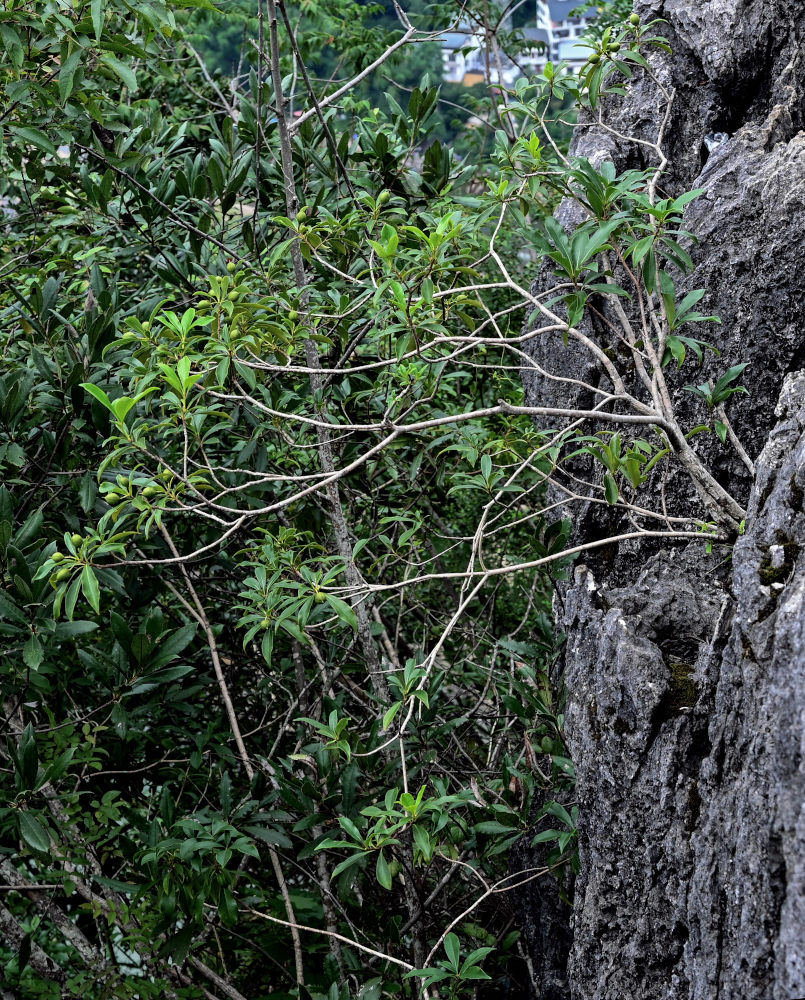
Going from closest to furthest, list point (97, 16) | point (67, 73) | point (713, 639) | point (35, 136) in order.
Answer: point (713, 639) → point (97, 16) → point (67, 73) → point (35, 136)

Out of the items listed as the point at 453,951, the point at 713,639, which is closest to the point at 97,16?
the point at 713,639

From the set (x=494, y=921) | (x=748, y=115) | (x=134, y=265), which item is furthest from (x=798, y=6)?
(x=494, y=921)

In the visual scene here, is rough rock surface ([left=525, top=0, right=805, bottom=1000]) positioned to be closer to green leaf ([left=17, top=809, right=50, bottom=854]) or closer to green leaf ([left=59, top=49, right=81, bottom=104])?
green leaf ([left=17, top=809, right=50, bottom=854])

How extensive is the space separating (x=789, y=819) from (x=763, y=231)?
1.72 metres

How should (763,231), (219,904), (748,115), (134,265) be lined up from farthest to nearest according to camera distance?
(134,265)
(748,115)
(219,904)
(763,231)

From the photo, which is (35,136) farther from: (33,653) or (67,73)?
(33,653)

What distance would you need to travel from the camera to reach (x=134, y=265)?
4.25 meters

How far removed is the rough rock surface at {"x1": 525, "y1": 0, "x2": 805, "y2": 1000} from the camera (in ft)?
5.59

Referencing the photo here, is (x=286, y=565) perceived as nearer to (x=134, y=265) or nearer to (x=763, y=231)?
(x=763, y=231)

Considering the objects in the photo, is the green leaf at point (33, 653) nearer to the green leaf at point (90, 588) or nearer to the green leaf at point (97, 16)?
the green leaf at point (90, 588)

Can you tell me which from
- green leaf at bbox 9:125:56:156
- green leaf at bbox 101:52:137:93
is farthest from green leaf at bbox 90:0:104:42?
green leaf at bbox 9:125:56:156

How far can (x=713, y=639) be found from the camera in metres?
2.06

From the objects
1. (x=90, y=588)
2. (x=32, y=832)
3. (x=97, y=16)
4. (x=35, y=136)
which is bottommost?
(x=32, y=832)

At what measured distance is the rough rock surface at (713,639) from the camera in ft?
5.59
